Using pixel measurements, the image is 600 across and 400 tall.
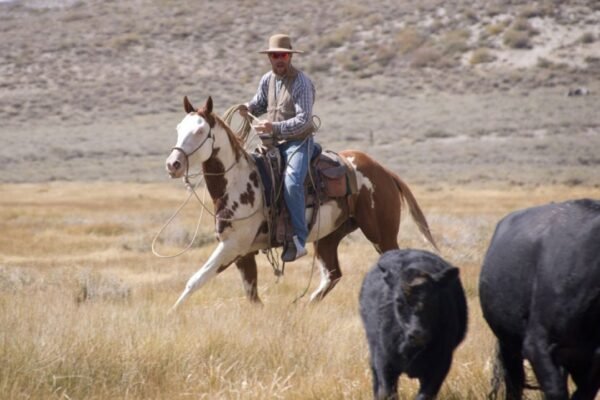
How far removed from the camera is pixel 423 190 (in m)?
30.2

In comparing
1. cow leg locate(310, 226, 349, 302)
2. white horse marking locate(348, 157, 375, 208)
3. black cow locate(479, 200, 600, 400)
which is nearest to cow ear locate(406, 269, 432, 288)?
black cow locate(479, 200, 600, 400)

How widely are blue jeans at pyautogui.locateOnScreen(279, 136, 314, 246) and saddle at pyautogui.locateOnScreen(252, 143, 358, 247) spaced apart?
3.8 inches

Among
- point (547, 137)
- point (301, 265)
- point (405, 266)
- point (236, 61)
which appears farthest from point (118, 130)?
point (405, 266)

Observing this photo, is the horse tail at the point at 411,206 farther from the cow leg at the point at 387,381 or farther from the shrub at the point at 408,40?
the shrub at the point at 408,40

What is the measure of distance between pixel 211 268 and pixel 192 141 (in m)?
1.13

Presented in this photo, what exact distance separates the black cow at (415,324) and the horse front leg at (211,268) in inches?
128

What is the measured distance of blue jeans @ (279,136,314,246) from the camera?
9.31 meters

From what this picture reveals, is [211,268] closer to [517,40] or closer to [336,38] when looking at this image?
[517,40]

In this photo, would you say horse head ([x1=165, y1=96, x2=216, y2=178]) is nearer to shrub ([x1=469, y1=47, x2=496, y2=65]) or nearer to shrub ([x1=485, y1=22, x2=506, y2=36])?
shrub ([x1=469, y1=47, x2=496, y2=65])

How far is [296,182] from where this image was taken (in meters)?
9.34

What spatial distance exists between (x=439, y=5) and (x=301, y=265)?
192ft

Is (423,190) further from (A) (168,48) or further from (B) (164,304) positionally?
(A) (168,48)

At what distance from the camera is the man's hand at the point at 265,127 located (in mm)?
9227

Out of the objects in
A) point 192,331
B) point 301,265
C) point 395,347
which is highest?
point 395,347
